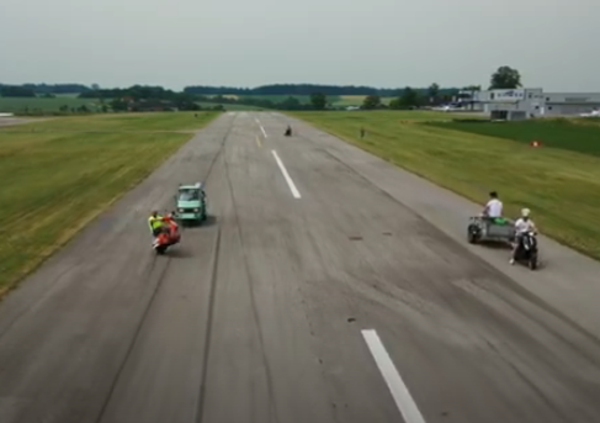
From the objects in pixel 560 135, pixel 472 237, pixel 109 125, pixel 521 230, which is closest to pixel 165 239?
pixel 472 237

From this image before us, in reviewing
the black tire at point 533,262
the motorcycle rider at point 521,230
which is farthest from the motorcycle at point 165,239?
the black tire at point 533,262

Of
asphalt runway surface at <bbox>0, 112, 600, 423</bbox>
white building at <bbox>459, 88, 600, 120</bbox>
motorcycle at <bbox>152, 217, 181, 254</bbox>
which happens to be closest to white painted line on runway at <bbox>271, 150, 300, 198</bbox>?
asphalt runway surface at <bbox>0, 112, 600, 423</bbox>

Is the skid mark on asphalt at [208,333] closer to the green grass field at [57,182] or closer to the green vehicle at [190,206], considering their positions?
the green vehicle at [190,206]

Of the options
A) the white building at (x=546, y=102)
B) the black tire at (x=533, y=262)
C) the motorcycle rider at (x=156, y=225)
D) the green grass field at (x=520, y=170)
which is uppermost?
the motorcycle rider at (x=156, y=225)

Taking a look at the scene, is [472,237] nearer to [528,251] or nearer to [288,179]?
[528,251]

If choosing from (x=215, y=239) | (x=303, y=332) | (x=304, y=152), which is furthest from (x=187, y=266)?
(x=304, y=152)
